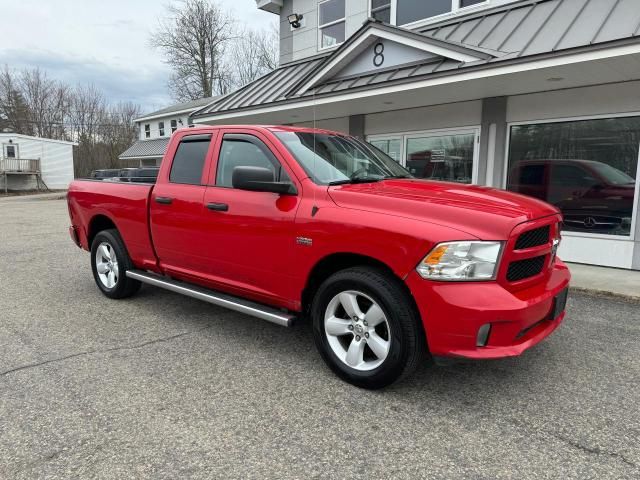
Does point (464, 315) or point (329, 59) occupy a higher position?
point (329, 59)

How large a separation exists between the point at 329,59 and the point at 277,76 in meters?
3.10

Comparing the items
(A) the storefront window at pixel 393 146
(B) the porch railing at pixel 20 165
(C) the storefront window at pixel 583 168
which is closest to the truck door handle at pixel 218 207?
(C) the storefront window at pixel 583 168

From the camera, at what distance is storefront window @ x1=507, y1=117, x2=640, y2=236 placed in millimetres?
7094

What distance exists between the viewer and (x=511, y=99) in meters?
7.99

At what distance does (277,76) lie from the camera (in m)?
11.7

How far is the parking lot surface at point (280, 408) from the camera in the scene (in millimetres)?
2479

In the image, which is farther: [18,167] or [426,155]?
[18,167]

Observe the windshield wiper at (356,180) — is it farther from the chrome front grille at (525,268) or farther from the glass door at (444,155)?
the glass door at (444,155)

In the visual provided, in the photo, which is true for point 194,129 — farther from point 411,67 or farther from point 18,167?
point 18,167

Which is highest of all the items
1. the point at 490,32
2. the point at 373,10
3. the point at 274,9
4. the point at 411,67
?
the point at 274,9

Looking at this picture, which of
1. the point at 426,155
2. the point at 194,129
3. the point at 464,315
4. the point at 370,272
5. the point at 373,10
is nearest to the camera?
the point at 464,315

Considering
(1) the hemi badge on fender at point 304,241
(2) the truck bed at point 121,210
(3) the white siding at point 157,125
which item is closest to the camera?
(1) the hemi badge on fender at point 304,241

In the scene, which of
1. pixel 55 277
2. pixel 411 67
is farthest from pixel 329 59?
pixel 55 277

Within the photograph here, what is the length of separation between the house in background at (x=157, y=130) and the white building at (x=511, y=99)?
79.0ft
